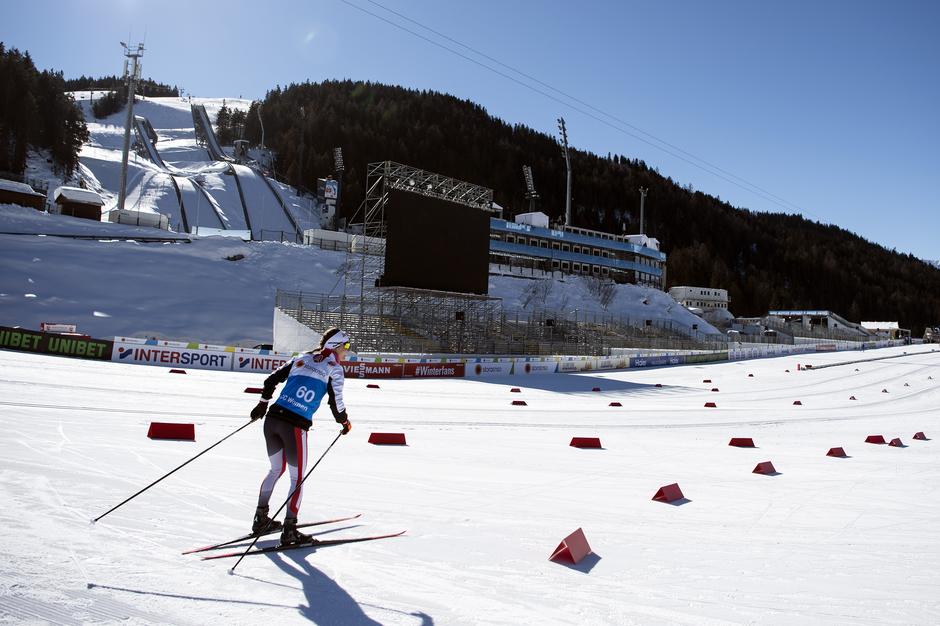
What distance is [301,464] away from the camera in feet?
18.2

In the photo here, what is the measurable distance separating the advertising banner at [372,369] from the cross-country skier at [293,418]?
69.1 ft

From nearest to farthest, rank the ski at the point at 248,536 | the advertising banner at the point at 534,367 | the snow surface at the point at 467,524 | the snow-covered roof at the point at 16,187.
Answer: the snow surface at the point at 467,524
the ski at the point at 248,536
the advertising banner at the point at 534,367
the snow-covered roof at the point at 16,187

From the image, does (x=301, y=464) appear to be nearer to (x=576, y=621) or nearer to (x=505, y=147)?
(x=576, y=621)

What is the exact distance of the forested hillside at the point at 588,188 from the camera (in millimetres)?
122812

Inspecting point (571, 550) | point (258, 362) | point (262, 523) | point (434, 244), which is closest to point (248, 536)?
point (262, 523)

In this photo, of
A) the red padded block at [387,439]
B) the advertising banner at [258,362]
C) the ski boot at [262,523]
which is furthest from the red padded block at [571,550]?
the advertising banner at [258,362]

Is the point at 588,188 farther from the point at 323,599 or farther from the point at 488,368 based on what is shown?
the point at 323,599

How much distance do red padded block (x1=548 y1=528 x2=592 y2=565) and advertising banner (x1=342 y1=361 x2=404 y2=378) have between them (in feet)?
72.1

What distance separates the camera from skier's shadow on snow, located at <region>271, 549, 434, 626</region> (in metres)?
3.87

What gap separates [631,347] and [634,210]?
→ 117 metres

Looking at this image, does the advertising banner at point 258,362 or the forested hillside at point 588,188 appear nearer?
the advertising banner at point 258,362

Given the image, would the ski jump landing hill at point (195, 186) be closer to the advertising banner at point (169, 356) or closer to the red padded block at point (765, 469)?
the advertising banner at point (169, 356)

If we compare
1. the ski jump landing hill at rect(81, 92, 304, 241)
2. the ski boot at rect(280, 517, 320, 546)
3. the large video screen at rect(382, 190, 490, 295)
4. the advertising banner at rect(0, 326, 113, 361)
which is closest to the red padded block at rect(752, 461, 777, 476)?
the ski boot at rect(280, 517, 320, 546)

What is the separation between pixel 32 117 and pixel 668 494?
296ft
